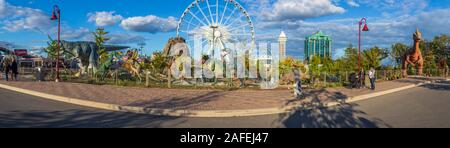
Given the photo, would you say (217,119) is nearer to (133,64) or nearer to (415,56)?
(133,64)

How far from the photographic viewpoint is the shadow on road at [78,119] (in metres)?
7.97

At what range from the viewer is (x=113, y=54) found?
27.7m

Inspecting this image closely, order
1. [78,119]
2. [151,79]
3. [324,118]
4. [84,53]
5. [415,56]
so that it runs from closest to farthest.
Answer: [78,119], [324,118], [151,79], [84,53], [415,56]

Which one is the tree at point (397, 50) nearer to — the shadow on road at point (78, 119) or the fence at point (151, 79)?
the fence at point (151, 79)

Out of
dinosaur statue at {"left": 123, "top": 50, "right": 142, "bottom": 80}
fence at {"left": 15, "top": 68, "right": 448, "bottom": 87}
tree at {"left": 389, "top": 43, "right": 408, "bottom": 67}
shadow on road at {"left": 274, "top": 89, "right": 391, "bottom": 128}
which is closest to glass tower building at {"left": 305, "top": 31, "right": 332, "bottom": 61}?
tree at {"left": 389, "top": 43, "right": 408, "bottom": 67}

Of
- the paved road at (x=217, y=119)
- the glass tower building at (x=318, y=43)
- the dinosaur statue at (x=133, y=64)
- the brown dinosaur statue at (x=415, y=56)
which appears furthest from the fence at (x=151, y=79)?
the glass tower building at (x=318, y=43)

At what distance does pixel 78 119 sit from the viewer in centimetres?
887

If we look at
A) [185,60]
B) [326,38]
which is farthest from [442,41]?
[185,60]

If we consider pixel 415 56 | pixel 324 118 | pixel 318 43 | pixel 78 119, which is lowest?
pixel 324 118

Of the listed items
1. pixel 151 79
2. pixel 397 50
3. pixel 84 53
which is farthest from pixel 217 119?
pixel 397 50

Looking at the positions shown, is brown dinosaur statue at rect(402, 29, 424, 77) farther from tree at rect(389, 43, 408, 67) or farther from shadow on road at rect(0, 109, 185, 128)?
shadow on road at rect(0, 109, 185, 128)

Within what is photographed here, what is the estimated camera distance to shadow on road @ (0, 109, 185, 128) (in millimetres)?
7973
